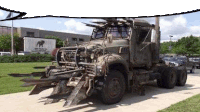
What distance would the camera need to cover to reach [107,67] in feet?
20.7

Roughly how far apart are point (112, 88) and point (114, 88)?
0.31 ft

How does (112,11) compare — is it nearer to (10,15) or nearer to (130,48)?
(10,15)

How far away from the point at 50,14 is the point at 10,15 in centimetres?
23

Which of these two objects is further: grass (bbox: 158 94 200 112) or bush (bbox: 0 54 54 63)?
bush (bbox: 0 54 54 63)

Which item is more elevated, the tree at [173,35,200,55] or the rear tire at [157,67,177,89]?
the tree at [173,35,200,55]

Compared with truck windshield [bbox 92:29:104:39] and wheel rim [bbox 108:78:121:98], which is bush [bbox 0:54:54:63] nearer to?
truck windshield [bbox 92:29:104:39]

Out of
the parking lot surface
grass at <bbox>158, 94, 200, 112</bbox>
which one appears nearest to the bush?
the parking lot surface

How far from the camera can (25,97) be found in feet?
24.7

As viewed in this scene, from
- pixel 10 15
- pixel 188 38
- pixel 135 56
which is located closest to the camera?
pixel 10 15

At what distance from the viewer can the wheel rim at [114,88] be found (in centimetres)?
660

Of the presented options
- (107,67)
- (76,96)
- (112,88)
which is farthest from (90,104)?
(107,67)

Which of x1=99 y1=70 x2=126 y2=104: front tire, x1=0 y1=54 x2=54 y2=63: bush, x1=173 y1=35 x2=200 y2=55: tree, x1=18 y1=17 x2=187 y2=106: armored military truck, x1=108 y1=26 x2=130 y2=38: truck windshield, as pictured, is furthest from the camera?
x1=173 y1=35 x2=200 y2=55: tree

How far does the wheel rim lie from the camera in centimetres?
660

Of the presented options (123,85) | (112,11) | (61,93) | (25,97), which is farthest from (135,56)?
(112,11)
